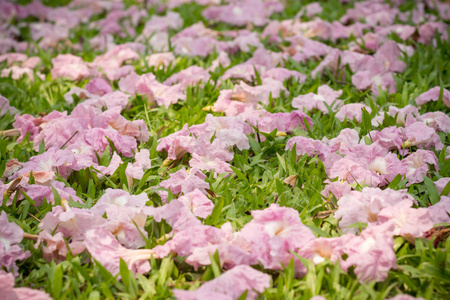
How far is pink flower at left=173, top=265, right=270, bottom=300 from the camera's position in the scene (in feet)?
4.07

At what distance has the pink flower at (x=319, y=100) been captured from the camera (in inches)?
92.7

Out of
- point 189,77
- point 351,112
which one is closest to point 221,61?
point 189,77

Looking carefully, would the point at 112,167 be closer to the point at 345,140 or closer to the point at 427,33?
the point at 345,140

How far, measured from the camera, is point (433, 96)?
7.56 feet

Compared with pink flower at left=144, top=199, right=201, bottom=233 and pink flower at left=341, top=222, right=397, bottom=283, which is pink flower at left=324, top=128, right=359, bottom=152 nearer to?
pink flower at left=341, top=222, right=397, bottom=283

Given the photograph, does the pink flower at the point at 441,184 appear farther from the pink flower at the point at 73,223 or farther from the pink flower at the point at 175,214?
the pink flower at the point at 73,223

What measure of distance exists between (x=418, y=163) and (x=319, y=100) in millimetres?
681

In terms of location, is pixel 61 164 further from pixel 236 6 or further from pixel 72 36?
pixel 236 6

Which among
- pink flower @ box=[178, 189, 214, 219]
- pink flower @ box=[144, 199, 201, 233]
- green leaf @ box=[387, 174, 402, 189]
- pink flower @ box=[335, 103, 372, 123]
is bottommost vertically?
pink flower @ box=[335, 103, 372, 123]

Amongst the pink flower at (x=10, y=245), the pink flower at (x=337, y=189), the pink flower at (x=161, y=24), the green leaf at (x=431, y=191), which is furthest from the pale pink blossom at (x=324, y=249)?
the pink flower at (x=161, y=24)

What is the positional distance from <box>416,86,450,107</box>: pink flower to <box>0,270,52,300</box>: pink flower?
185 centimetres

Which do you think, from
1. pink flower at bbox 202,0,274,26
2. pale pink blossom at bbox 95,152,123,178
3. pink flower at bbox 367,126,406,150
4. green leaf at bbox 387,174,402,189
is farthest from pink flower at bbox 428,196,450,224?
pink flower at bbox 202,0,274,26

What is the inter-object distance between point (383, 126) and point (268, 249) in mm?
1012

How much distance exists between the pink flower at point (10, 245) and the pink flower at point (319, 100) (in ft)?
4.56
